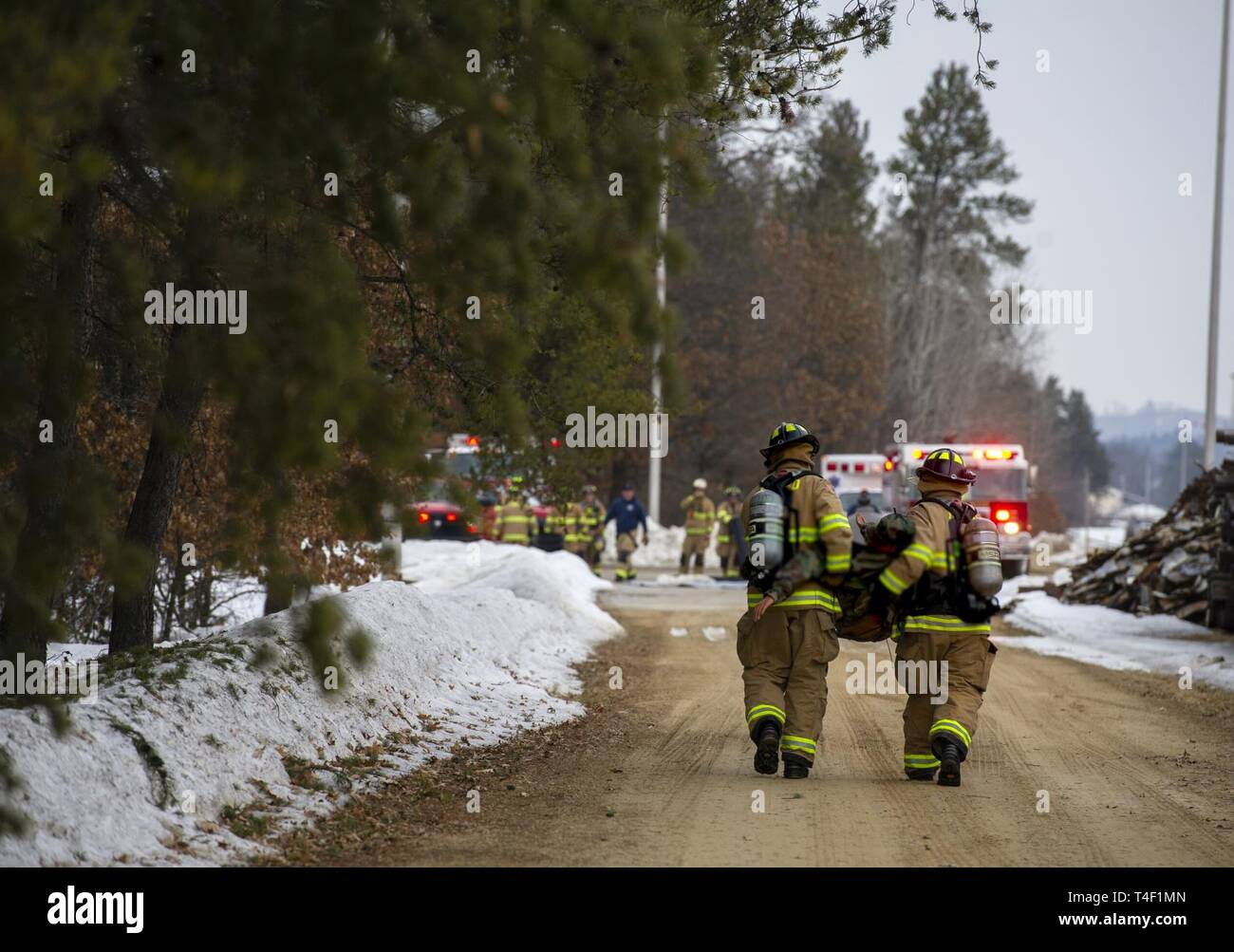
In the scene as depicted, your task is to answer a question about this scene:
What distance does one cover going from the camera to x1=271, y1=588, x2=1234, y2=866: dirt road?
708cm

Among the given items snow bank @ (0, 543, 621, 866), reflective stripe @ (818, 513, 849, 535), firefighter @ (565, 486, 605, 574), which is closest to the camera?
snow bank @ (0, 543, 621, 866)

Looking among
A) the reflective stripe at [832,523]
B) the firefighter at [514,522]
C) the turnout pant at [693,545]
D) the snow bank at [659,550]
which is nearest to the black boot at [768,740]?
the reflective stripe at [832,523]

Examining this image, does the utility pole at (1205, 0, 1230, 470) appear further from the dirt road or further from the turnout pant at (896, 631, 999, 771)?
the turnout pant at (896, 631, 999, 771)

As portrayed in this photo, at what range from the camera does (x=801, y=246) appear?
184 feet

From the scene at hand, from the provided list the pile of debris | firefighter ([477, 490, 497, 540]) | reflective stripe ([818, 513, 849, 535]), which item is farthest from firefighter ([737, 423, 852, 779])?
the pile of debris

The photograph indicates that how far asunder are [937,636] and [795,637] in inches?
33.1

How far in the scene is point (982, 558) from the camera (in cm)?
884

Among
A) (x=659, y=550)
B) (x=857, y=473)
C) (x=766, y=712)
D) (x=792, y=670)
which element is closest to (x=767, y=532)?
(x=792, y=670)

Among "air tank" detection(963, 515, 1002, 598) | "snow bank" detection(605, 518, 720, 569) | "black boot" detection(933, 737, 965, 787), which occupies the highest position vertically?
"air tank" detection(963, 515, 1002, 598)

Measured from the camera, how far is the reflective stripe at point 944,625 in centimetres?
901

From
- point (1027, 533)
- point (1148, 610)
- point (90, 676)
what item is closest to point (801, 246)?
point (1027, 533)
